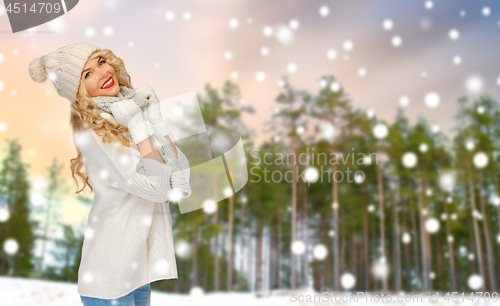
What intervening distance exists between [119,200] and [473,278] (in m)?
8.09

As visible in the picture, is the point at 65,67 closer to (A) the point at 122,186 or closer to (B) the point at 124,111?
(B) the point at 124,111

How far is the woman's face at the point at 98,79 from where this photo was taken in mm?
1119

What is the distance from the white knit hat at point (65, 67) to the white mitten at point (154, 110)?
20cm

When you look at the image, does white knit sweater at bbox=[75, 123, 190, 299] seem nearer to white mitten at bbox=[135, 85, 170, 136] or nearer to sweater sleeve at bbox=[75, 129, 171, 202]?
sweater sleeve at bbox=[75, 129, 171, 202]

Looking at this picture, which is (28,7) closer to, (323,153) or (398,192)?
(323,153)

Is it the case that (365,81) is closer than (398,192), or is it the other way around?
(365,81)

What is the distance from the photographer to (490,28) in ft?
17.6

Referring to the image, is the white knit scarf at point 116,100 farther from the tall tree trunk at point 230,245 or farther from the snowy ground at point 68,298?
the tall tree trunk at point 230,245

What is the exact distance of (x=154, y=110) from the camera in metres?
1.08

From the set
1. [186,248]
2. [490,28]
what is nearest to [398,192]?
[490,28]

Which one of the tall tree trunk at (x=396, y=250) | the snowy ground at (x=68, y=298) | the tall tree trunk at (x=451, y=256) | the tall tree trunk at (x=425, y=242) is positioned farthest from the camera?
the tall tree trunk at (x=396, y=250)

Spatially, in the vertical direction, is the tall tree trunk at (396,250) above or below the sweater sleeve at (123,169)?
below

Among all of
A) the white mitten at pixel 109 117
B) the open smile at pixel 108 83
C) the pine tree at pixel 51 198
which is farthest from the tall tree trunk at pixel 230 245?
the white mitten at pixel 109 117

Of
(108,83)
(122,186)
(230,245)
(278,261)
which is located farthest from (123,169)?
(278,261)
